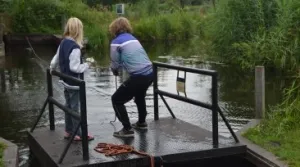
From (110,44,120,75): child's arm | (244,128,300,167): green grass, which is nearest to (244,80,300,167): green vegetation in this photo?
(244,128,300,167): green grass

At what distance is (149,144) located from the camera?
721cm

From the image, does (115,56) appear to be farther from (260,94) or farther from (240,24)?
(240,24)

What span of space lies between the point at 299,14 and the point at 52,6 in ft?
61.3

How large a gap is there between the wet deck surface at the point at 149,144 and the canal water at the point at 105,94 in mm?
511

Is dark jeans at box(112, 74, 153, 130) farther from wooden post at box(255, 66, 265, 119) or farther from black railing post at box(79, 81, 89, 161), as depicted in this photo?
wooden post at box(255, 66, 265, 119)

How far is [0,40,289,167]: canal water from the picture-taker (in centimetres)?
1000

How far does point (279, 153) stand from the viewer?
690 cm

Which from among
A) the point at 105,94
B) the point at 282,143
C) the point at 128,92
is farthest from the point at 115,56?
the point at 105,94

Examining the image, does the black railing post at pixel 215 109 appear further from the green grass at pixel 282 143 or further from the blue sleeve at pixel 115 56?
the blue sleeve at pixel 115 56

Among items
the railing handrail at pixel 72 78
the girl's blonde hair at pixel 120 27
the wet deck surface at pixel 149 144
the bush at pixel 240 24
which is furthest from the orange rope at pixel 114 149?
the bush at pixel 240 24

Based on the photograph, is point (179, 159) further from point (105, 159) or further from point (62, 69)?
point (62, 69)

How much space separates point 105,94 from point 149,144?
5895 mm

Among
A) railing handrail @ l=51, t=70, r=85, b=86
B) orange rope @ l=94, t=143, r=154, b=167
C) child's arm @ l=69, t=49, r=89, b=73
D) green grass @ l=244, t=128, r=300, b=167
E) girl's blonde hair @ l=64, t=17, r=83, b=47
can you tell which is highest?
girl's blonde hair @ l=64, t=17, r=83, b=47

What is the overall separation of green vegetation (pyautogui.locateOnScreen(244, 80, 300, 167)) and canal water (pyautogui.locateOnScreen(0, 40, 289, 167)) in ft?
2.59
